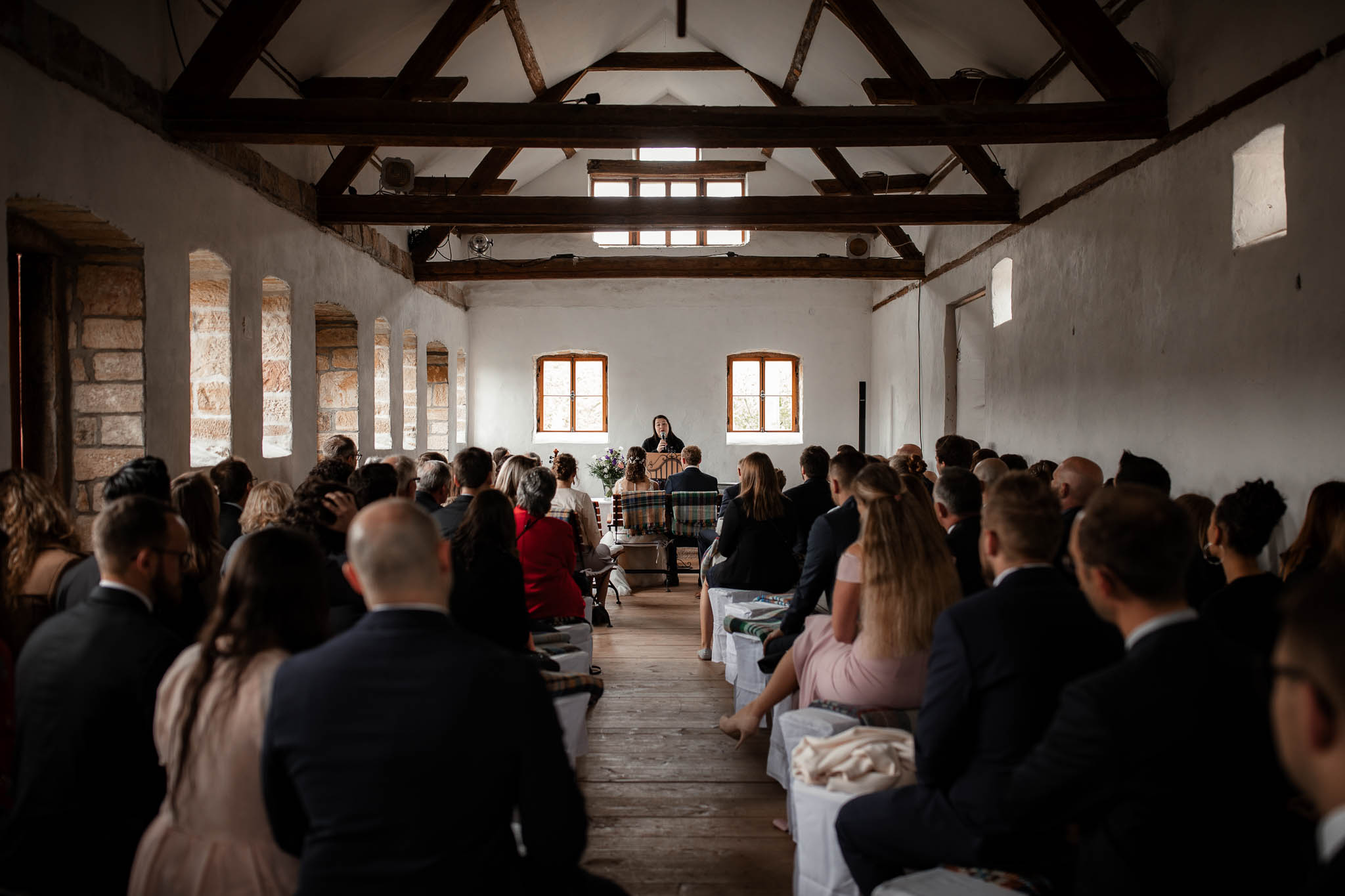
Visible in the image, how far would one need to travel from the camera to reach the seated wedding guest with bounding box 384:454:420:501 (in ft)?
15.9

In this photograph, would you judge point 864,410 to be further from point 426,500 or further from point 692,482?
point 426,500

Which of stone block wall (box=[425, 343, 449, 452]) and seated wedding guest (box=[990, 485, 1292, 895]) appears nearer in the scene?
seated wedding guest (box=[990, 485, 1292, 895])

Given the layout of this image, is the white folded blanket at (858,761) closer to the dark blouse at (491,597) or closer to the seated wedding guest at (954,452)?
the dark blouse at (491,597)

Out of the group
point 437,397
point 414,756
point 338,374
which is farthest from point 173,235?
point 437,397

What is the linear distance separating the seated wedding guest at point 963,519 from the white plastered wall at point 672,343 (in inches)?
398

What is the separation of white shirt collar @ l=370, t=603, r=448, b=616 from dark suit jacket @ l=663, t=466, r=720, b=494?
642cm

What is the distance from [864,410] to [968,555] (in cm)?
1013

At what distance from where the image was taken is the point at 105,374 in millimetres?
5145

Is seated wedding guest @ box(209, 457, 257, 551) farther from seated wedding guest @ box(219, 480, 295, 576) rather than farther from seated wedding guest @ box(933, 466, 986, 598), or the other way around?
seated wedding guest @ box(933, 466, 986, 598)

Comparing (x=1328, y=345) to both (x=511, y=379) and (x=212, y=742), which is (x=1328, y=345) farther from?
(x=511, y=379)

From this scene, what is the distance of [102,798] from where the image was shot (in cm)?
190

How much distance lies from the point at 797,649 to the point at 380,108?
4.16 metres

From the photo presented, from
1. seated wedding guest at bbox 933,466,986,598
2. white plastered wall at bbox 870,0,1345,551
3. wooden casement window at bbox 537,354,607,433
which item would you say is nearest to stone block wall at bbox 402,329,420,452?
wooden casement window at bbox 537,354,607,433

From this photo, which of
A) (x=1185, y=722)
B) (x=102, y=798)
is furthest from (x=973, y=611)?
(x=102, y=798)
